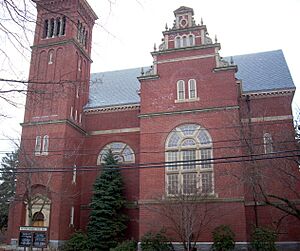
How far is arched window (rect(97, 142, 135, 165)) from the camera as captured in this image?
104 feet

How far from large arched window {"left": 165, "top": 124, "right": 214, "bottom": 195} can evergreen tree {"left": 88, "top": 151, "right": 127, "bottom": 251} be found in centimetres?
499

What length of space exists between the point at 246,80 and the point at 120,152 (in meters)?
13.2

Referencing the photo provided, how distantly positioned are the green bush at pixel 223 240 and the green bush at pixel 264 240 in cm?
153

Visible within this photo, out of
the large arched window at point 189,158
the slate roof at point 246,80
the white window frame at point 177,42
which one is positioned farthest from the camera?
the slate roof at point 246,80

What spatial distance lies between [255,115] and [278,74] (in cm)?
522

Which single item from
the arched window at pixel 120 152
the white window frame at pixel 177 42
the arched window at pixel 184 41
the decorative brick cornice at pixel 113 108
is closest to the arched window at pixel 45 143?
the arched window at pixel 120 152

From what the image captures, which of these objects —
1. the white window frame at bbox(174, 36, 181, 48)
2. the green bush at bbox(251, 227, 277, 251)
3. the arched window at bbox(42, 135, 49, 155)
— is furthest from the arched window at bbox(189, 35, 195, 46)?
the green bush at bbox(251, 227, 277, 251)

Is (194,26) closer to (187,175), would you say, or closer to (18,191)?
(187,175)

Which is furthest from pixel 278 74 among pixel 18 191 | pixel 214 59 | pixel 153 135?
pixel 18 191

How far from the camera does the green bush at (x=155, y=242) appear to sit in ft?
76.8

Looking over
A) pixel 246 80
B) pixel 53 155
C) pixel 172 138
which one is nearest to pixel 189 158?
pixel 172 138

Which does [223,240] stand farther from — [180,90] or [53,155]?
[53,155]

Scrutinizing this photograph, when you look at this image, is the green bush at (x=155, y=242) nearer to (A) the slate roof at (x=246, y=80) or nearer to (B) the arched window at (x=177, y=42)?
(A) the slate roof at (x=246, y=80)

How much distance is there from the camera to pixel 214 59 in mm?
27953
